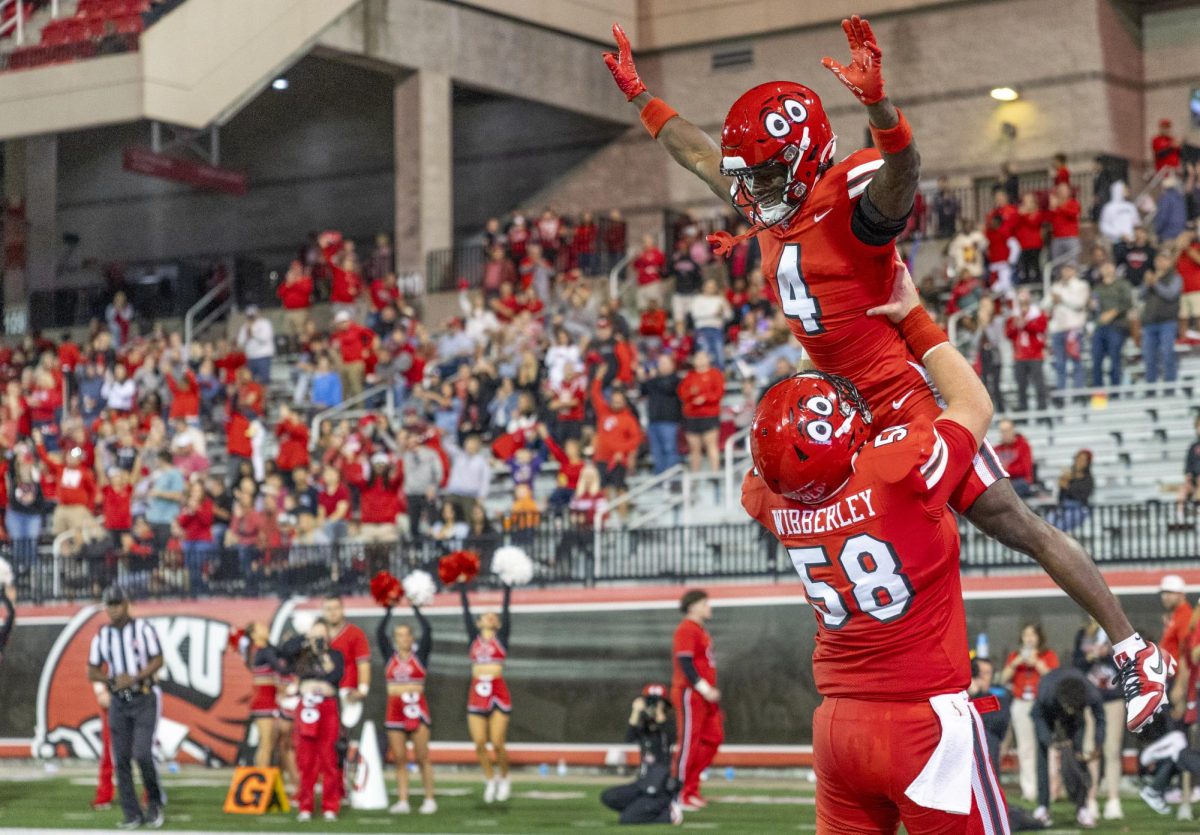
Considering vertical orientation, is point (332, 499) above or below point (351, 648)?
above

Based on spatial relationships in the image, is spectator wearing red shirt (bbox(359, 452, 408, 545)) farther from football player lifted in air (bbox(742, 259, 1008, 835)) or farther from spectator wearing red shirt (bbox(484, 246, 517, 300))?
football player lifted in air (bbox(742, 259, 1008, 835))

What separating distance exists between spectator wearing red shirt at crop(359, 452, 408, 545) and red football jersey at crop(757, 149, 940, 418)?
47.2 ft

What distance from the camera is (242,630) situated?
19547 mm

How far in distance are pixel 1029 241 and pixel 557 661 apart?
9.00 m

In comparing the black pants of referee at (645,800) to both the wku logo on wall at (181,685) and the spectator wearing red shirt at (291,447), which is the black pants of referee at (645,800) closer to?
the wku logo on wall at (181,685)

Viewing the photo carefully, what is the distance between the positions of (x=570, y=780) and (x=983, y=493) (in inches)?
521

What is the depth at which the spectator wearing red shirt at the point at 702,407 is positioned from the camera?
20.5m

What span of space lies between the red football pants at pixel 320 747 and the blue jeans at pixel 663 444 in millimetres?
5970

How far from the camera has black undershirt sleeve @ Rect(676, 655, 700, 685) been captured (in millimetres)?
15547

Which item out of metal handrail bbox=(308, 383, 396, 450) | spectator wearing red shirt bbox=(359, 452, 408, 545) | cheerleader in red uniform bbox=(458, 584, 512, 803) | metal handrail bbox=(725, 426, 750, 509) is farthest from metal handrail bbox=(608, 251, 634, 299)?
cheerleader in red uniform bbox=(458, 584, 512, 803)

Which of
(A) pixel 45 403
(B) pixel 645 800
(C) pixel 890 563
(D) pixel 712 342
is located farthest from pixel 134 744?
(A) pixel 45 403

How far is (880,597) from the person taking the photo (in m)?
5.72

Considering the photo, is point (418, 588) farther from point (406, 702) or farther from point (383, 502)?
point (383, 502)

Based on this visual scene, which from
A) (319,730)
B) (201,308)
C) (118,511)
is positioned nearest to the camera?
(319,730)
